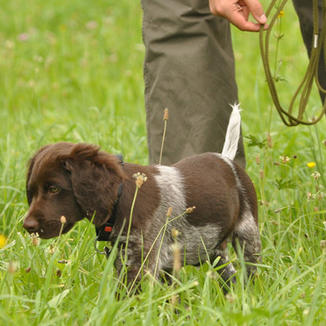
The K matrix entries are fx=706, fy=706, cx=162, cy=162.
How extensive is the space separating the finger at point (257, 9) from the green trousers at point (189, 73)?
0.49 m

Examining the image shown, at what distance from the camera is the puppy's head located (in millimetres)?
2734

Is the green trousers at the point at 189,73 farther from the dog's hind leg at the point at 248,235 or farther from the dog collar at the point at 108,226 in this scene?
the dog collar at the point at 108,226

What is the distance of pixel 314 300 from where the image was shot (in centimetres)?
228

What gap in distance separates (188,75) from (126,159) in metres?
0.98

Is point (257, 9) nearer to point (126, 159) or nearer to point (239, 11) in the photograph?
point (239, 11)

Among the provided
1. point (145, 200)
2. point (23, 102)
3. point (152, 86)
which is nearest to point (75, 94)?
point (23, 102)

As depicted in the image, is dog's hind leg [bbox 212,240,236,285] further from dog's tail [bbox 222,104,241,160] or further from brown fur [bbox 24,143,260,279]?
dog's tail [bbox 222,104,241,160]

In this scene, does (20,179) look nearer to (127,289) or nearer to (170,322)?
(127,289)

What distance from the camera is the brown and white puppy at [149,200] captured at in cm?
274

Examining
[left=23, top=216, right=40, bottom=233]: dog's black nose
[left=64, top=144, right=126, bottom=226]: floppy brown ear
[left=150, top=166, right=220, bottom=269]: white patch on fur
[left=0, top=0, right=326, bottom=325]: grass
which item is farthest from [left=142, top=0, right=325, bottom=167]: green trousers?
[left=23, top=216, right=40, bottom=233]: dog's black nose

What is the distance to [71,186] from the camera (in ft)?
9.09

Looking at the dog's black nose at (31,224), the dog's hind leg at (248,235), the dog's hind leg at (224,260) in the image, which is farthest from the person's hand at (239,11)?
the dog's black nose at (31,224)

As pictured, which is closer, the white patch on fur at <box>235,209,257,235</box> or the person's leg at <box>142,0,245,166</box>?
the white patch on fur at <box>235,209,257,235</box>

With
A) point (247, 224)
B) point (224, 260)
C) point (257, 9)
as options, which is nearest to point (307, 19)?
point (257, 9)
